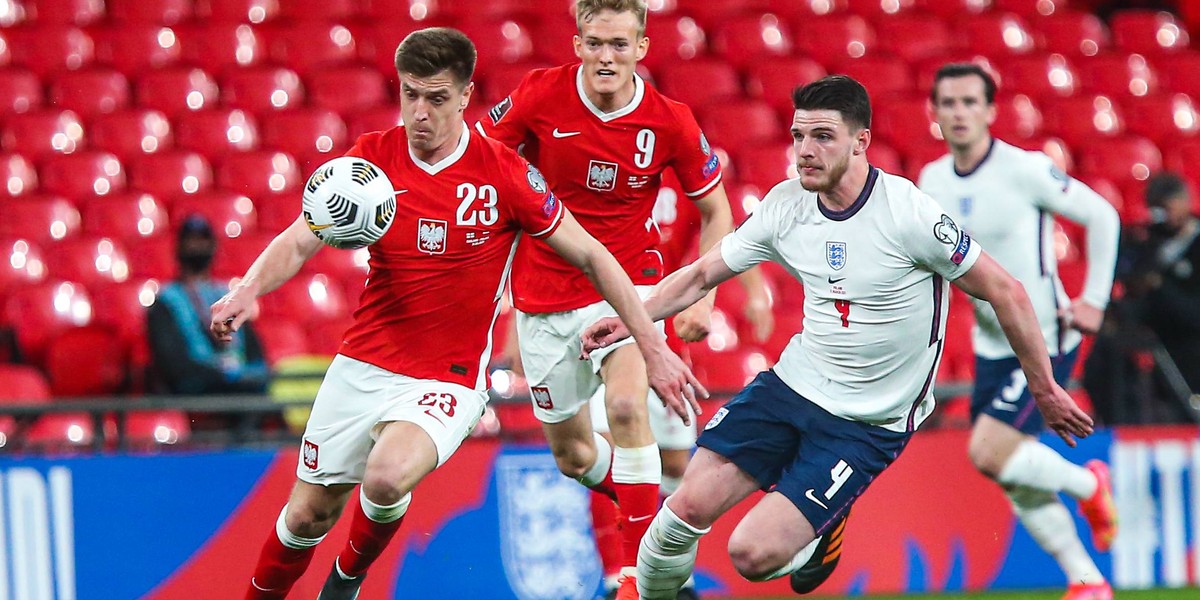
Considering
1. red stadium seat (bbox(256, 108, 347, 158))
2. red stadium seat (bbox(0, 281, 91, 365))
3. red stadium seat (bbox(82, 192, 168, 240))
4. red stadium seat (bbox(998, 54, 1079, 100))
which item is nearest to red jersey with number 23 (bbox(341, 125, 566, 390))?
red stadium seat (bbox(0, 281, 91, 365))

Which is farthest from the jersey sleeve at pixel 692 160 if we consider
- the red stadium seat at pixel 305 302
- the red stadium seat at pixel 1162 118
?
the red stadium seat at pixel 1162 118

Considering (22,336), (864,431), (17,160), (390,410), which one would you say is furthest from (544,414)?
(17,160)

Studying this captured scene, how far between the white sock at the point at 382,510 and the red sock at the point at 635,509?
3.18ft

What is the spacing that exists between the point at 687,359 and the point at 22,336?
4.24 meters

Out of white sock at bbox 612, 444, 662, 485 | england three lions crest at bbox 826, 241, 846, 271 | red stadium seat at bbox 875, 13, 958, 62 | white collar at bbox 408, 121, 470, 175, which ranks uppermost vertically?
red stadium seat at bbox 875, 13, 958, 62

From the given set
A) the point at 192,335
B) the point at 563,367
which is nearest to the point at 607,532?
the point at 563,367

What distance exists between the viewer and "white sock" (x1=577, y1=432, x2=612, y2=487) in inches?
260

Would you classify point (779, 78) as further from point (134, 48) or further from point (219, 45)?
point (134, 48)

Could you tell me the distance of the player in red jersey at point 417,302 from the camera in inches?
213

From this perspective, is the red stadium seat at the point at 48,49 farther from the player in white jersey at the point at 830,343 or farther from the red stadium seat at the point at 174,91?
the player in white jersey at the point at 830,343

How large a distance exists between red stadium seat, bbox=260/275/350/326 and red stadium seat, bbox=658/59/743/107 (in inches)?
134

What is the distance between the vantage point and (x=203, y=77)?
37.2 feet

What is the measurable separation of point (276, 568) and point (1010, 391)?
3489 millimetres

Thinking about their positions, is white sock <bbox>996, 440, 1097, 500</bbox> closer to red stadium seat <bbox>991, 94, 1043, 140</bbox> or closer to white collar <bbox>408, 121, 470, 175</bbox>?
white collar <bbox>408, 121, 470, 175</bbox>
